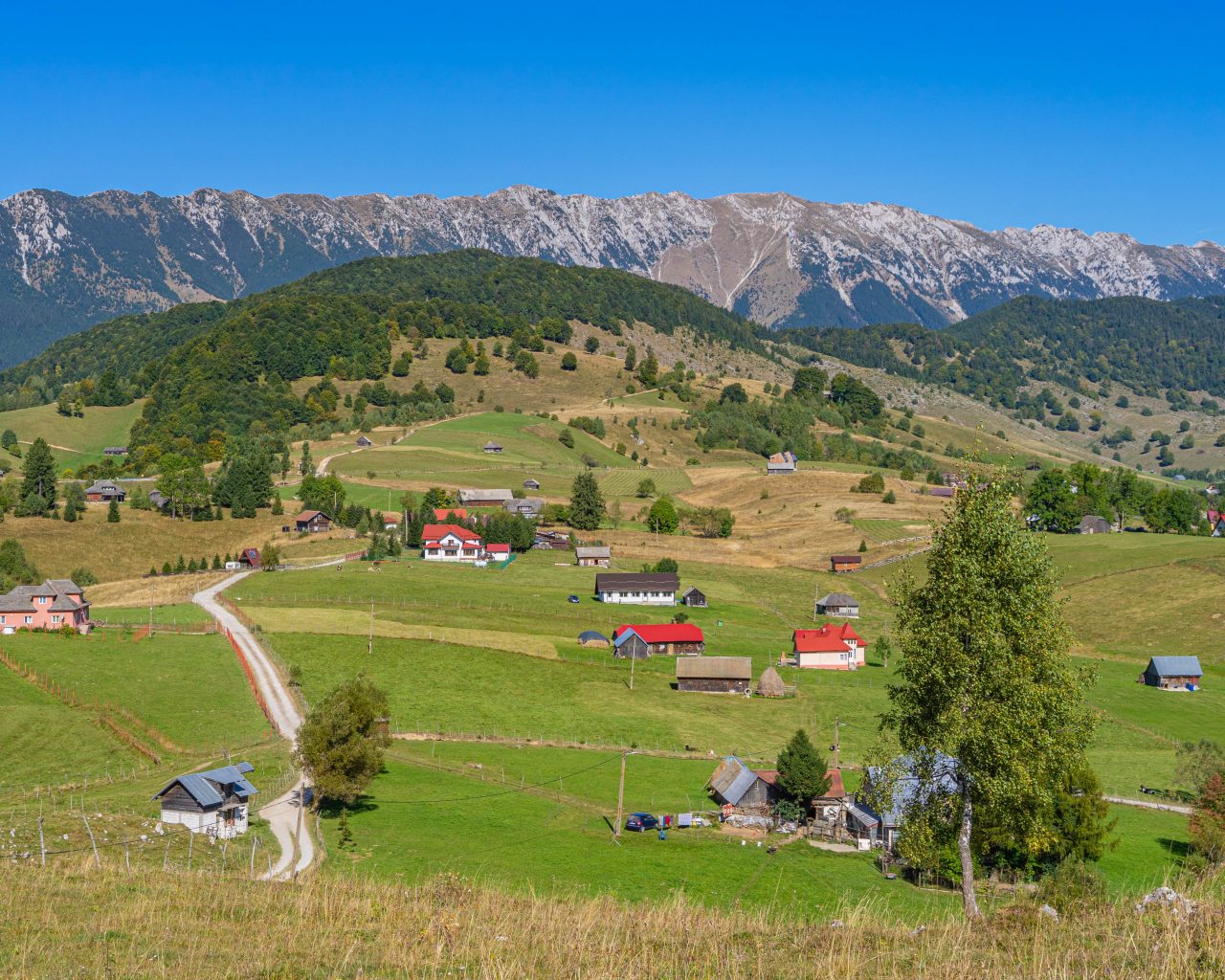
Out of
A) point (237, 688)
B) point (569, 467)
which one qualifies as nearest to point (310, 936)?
point (237, 688)

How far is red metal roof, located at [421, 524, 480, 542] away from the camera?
128 metres

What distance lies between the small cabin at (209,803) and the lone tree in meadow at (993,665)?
2989 centimetres

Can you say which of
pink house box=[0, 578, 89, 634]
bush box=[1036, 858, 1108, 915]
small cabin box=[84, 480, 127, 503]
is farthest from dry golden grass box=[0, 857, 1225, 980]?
small cabin box=[84, 480, 127, 503]

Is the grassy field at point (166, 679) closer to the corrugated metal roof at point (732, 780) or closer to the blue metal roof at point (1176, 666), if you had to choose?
the corrugated metal roof at point (732, 780)

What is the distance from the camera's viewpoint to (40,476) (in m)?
142

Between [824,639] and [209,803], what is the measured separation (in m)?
58.4

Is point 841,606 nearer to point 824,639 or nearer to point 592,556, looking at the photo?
point 824,639

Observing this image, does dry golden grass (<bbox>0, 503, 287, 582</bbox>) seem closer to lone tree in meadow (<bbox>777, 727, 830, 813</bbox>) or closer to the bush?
lone tree in meadow (<bbox>777, 727, 830, 813</bbox>)

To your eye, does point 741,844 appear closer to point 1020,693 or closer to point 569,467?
point 1020,693

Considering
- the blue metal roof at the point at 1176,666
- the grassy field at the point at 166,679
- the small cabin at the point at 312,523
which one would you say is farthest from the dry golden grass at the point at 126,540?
the blue metal roof at the point at 1176,666

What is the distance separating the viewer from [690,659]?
8288 centimetres

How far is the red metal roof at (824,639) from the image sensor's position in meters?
90.8

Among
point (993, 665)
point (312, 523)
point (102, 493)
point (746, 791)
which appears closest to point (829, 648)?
point (746, 791)

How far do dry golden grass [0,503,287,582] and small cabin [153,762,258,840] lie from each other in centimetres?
8101
